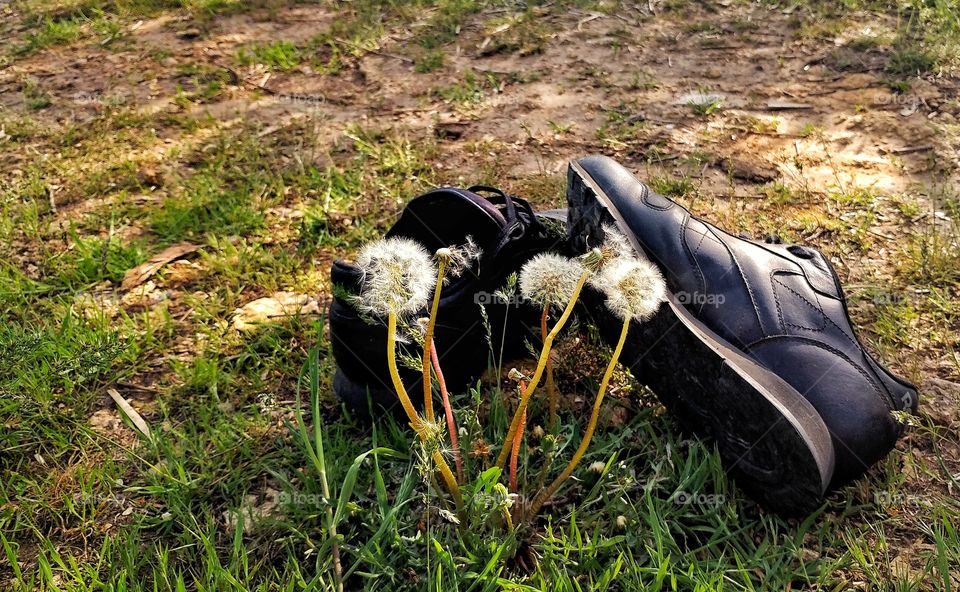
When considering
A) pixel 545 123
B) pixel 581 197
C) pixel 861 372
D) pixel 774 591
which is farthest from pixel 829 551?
pixel 545 123

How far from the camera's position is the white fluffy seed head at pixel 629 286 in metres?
1.63

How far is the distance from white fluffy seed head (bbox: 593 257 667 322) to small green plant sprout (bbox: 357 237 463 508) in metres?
0.41

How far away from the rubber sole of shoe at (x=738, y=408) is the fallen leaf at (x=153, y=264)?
203cm

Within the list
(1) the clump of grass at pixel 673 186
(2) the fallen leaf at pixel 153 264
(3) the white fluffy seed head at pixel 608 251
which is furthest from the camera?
(1) the clump of grass at pixel 673 186

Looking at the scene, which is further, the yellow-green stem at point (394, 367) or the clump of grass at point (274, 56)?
the clump of grass at point (274, 56)

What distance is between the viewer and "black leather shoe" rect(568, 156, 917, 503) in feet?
6.11

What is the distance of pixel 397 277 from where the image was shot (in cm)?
161

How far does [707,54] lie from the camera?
4.55 metres

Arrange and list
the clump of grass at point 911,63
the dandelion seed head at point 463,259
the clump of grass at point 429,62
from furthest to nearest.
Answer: the clump of grass at point 429,62 → the clump of grass at point 911,63 → the dandelion seed head at point 463,259

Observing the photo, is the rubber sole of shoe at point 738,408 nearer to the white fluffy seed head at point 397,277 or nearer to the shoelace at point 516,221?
the shoelace at point 516,221

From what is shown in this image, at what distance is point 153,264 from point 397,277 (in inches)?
79.7

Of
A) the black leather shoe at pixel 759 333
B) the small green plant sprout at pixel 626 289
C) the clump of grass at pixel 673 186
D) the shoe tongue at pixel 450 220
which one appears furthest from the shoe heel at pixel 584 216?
the clump of grass at pixel 673 186

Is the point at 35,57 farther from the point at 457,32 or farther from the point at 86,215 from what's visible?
the point at 457,32

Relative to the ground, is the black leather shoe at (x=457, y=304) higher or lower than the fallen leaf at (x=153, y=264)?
higher
